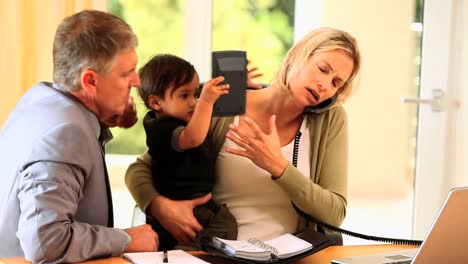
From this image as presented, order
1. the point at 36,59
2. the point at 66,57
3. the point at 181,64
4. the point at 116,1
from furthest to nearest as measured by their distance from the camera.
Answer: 1. the point at 116,1
2. the point at 36,59
3. the point at 181,64
4. the point at 66,57

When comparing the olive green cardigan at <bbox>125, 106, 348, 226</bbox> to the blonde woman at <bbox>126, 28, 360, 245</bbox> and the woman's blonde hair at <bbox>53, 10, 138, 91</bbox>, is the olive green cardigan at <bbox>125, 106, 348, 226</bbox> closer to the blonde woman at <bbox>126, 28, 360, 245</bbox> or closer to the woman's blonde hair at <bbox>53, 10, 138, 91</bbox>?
the blonde woman at <bbox>126, 28, 360, 245</bbox>

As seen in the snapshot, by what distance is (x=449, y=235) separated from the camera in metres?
1.45

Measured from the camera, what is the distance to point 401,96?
318 centimetres

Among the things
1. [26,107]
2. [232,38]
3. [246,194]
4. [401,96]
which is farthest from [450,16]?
[26,107]

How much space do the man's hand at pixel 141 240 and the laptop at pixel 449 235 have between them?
0.60 m

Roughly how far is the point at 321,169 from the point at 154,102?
517mm

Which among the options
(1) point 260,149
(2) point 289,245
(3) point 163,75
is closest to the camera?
(2) point 289,245

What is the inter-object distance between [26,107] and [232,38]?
65.5 inches

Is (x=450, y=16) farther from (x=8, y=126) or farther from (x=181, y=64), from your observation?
(x=8, y=126)

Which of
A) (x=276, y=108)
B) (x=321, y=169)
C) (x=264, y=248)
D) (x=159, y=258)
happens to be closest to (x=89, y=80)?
(x=159, y=258)

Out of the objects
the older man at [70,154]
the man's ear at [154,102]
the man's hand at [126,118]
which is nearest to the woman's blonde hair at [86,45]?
the older man at [70,154]

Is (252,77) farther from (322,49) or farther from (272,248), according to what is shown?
(272,248)

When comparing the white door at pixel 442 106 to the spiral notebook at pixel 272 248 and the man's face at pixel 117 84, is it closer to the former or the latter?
the spiral notebook at pixel 272 248

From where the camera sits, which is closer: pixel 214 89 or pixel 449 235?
pixel 449 235
